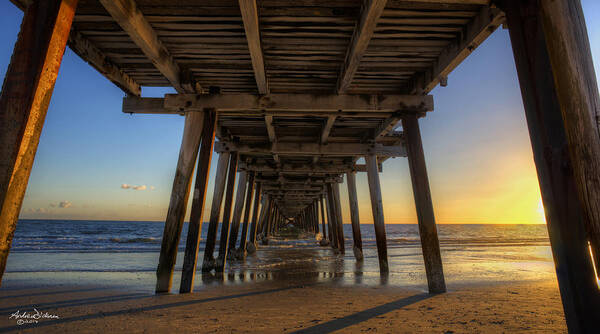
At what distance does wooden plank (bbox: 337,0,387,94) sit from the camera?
292 cm

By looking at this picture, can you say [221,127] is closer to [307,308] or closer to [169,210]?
[169,210]

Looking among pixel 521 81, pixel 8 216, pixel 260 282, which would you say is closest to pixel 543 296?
pixel 521 81

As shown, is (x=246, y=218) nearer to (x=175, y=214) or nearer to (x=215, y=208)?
(x=215, y=208)

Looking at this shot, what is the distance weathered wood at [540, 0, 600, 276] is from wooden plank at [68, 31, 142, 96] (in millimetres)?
4776

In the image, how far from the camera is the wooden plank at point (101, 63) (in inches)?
152

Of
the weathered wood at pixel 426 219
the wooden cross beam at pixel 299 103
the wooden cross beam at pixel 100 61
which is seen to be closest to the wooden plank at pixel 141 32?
the wooden cross beam at pixel 299 103

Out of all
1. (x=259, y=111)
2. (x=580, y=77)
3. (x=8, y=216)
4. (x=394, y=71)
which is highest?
(x=394, y=71)

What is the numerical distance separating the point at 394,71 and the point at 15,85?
14.5 ft

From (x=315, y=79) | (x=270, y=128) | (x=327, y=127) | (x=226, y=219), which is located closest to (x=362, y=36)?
(x=315, y=79)

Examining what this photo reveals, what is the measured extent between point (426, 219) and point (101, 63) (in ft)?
17.0

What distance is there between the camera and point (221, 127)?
714 cm

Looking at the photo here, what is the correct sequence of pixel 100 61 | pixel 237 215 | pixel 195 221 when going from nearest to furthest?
pixel 100 61 < pixel 195 221 < pixel 237 215
